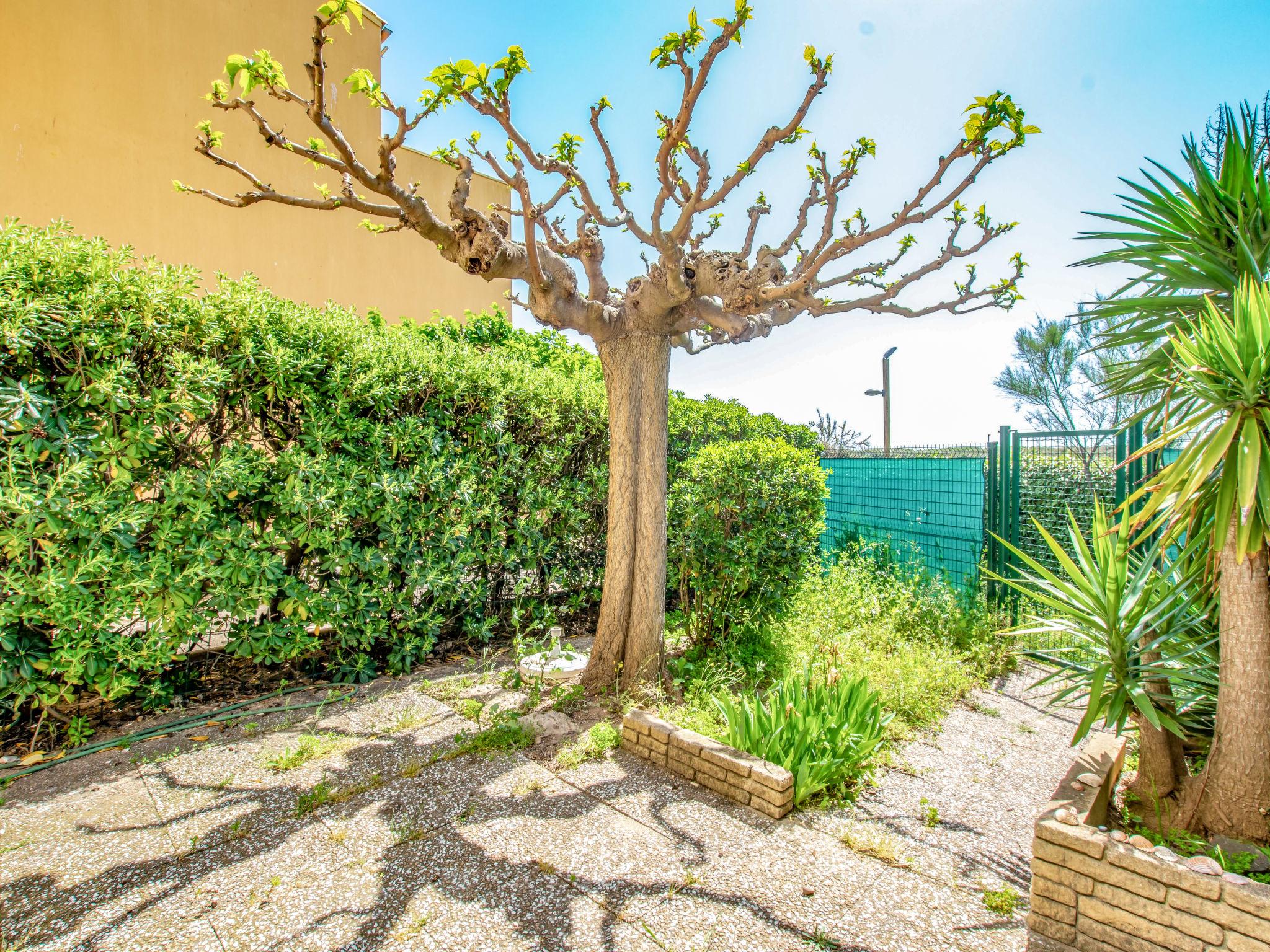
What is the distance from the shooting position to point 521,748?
11.1 ft

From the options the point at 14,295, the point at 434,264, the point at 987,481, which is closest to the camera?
the point at 14,295

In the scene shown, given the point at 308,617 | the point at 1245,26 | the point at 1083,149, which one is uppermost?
the point at 1245,26

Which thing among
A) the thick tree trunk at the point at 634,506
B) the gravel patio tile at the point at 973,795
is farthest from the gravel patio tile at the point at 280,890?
the thick tree trunk at the point at 634,506

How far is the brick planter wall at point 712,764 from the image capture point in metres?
2.76

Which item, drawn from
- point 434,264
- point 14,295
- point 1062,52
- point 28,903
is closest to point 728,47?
point 1062,52

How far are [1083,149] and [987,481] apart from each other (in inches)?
121

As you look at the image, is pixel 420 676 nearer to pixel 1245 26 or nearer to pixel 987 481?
pixel 987 481

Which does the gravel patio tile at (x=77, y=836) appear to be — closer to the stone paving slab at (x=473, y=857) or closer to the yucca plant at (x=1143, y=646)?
the stone paving slab at (x=473, y=857)

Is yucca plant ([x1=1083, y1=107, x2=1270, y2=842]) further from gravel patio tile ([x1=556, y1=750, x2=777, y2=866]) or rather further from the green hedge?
the green hedge

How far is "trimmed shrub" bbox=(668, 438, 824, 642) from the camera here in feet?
15.7

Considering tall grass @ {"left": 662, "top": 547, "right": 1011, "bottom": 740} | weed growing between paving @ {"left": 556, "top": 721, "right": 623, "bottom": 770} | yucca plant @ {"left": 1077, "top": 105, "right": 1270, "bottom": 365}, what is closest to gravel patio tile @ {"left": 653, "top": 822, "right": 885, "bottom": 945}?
tall grass @ {"left": 662, "top": 547, "right": 1011, "bottom": 740}

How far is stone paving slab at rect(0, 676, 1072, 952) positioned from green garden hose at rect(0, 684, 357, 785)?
0.33ft

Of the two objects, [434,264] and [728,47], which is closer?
[728,47]

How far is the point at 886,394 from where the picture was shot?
15781mm
